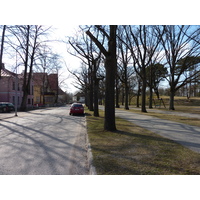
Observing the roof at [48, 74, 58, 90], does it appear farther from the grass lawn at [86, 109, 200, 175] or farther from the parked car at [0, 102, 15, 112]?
the grass lawn at [86, 109, 200, 175]

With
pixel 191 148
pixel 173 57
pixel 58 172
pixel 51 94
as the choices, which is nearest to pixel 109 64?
pixel 191 148

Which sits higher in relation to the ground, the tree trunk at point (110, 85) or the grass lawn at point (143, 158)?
the tree trunk at point (110, 85)

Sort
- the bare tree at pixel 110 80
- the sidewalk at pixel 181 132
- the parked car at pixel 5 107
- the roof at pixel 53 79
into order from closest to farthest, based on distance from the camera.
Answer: the sidewalk at pixel 181 132
the bare tree at pixel 110 80
the parked car at pixel 5 107
the roof at pixel 53 79

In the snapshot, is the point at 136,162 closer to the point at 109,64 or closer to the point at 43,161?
the point at 43,161

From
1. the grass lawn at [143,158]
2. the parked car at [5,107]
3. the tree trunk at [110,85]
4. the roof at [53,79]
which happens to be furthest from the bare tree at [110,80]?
the roof at [53,79]

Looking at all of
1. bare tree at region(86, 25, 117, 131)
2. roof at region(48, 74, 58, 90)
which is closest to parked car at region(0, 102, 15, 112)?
bare tree at region(86, 25, 117, 131)

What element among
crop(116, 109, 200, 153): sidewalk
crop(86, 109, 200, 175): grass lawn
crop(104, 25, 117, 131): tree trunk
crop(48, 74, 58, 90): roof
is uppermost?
crop(48, 74, 58, 90): roof

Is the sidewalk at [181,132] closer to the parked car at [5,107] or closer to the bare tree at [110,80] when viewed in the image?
the bare tree at [110,80]

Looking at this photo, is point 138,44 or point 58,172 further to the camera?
point 138,44

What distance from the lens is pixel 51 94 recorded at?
73.9m

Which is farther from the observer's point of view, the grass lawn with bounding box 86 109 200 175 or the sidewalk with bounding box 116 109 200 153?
the sidewalk with bounding box 116 109 200 153

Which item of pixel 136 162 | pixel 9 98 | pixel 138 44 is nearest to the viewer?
pixel 136 162

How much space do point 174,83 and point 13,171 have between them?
2766 cm

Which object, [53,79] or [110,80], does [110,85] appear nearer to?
[110,80]
